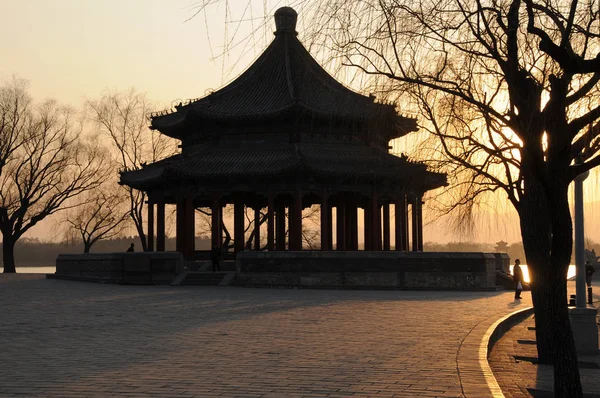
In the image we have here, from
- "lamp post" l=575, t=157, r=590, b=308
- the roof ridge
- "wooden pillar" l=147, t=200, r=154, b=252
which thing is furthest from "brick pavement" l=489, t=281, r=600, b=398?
"wooden pillar" l=147, t=200, r=154, b=252

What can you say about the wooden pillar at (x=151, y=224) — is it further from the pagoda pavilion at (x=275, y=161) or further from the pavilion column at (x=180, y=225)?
the pavilion column at (x=180, y=225)

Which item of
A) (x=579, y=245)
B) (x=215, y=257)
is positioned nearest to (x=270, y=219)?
(x=215, y=257)

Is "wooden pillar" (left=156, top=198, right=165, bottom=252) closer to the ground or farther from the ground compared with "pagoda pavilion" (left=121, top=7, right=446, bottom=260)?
closer to the ground

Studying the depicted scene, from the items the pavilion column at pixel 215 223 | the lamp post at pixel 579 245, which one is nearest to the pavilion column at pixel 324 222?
the pavilion column at pixel 215 223

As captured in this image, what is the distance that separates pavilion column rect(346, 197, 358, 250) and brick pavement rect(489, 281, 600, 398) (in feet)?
79.7

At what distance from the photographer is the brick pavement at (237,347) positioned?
7617mm

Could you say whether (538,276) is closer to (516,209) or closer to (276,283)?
(516,209)

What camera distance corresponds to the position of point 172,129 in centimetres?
3859

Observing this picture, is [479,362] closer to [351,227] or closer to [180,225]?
[180,225]

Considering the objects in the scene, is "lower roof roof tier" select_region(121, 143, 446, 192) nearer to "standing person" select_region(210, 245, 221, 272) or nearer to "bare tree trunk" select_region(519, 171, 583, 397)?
"standing person" select_region(210, 245, 221, 272)

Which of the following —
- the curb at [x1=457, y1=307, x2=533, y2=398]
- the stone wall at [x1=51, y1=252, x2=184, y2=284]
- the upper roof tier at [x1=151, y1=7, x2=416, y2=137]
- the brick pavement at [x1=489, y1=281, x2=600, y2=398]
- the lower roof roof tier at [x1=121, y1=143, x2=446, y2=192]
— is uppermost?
the upper roof tier at [x1=151, y1=7, x2=416, y2=137]

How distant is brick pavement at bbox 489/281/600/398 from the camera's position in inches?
396

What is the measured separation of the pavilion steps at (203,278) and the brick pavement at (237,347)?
9647 millimetres

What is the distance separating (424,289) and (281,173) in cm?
873
